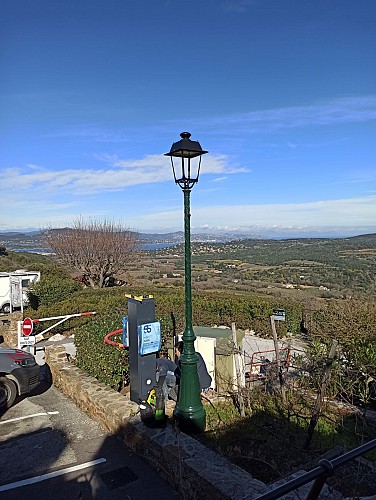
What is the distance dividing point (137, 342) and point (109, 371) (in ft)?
4.05

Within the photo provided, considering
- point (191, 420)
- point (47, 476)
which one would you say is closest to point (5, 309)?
point (47, 476)

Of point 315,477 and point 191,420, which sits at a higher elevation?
point 315,477

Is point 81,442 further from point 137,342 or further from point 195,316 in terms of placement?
point 195,316

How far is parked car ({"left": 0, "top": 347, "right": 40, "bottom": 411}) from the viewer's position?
7031 mm

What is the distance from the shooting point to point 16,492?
15.2 feet

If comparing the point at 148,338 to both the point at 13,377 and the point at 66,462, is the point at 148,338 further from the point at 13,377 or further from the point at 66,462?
the point at 13,377

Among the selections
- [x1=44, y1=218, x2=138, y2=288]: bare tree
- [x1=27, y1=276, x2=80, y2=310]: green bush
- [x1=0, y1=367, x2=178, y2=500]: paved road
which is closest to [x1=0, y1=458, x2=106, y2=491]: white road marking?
[x1=0, y1=367, x2=178, y2=500]: paved road

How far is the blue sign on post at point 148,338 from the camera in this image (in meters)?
6.47

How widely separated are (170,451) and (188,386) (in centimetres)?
106

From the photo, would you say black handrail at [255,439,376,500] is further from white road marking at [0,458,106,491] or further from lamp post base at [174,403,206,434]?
white road marking at [0,458,106,491]

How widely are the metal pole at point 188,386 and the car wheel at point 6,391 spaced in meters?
3.15

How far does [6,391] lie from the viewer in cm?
703

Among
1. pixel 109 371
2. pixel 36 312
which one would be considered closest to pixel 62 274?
pixel 36 312

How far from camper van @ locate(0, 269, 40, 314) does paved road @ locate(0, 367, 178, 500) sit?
440 inches
